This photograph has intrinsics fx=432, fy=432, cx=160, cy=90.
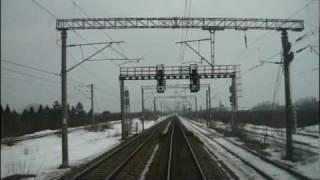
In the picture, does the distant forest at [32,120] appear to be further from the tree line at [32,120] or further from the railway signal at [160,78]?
the railway signal at [160,78]

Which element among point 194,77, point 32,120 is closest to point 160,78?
point 194,77

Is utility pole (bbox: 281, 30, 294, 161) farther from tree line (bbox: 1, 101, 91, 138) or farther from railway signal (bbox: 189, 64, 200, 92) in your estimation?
railway signal (bbox: 189, 64, 200, 92)

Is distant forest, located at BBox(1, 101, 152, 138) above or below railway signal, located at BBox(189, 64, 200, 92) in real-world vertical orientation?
below

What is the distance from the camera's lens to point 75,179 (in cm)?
1545

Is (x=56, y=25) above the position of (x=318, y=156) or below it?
above

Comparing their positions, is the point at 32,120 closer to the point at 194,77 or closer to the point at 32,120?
the point at 32,120

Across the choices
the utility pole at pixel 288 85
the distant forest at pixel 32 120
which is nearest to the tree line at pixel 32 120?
the distant forest at pixel 32 120

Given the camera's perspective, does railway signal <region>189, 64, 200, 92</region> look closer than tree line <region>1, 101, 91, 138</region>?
No

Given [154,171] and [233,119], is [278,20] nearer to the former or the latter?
[154,171]

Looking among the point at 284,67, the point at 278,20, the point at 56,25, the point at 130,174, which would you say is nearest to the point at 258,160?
the point at 284,67

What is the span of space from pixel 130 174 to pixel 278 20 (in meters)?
12.6

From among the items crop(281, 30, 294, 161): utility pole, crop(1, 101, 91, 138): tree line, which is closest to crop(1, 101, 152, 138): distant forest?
crop(1, 101, 91, 138): tree line

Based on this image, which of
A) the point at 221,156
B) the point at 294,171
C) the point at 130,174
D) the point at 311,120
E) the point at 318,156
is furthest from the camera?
the point at 311,120

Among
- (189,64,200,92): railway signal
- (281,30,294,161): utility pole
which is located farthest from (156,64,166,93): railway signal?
(281,30,294,161): utility pole
